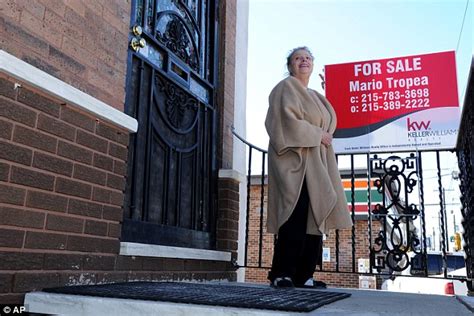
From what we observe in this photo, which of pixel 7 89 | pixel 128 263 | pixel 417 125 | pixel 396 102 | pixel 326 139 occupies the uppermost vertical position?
pixel 396 102

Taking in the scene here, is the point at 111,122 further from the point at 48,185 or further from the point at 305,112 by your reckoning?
Answer: the point at 305,112

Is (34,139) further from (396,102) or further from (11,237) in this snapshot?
(396,102)

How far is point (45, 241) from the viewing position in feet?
6.74

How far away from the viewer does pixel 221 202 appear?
13.0ft

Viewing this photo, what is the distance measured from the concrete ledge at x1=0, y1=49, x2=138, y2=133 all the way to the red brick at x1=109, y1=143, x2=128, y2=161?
0.38 ft

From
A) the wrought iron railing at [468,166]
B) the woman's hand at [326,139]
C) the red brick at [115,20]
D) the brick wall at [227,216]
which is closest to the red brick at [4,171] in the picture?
the red brick at [115,20]

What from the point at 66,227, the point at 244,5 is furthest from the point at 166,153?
the point at 244,5

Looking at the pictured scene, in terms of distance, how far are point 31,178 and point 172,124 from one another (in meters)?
1.57

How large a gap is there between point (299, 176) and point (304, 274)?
2.17ft

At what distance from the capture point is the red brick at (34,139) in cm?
194

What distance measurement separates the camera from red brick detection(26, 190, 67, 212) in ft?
6.54

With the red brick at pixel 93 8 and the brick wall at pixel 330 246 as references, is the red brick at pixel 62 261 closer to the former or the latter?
the red brick at pixel 93 8

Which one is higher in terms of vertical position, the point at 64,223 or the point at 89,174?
the point at 89,174

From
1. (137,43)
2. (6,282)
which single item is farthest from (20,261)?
(137,43)
